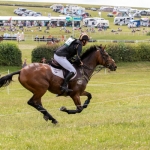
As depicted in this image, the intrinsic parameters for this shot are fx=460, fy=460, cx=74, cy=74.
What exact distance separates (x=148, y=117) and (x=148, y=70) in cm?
3034

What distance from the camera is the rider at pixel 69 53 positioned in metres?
13.6

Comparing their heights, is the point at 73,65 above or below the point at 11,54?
above

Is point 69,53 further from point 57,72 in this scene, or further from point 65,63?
point 57,72

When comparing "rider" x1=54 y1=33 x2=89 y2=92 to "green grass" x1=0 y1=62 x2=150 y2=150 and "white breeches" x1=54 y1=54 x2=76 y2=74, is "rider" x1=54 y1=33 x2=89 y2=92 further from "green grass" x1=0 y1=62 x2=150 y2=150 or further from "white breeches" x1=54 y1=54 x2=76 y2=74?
"green grass" x1=0 y1=62 x2=150 y2=150

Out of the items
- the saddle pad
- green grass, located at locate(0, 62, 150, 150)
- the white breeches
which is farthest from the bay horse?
green grass, located at locate(0, 62, 150, 150)

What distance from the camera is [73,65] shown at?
1416cm

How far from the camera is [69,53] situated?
13883mm

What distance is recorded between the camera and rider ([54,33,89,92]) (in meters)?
13.6

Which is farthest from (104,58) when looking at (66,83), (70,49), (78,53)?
(66,83)

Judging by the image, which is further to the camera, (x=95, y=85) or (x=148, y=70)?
(x=148, y=70)

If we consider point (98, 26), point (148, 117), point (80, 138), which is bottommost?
point (98, 26)

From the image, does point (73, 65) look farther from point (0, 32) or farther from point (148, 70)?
point (0, 32)

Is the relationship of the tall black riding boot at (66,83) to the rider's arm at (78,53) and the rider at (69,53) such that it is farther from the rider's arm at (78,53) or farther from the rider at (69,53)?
the rider's arm at (78,53)

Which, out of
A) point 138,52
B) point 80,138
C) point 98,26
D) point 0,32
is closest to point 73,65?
point 80,138
